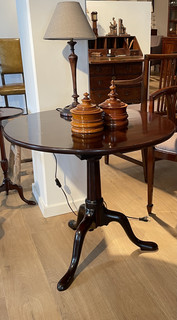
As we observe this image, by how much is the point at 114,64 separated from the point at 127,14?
1.30m

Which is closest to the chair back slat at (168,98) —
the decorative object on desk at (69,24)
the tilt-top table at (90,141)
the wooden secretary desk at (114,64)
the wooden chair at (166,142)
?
the wooden chair at (166,142)

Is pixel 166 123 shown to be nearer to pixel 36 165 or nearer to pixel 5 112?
pixel 36 165

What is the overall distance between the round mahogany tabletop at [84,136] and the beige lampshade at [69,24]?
0.38 metres

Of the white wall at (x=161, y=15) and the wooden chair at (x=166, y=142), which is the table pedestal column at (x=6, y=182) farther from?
the white wall at (x=161, y=15)

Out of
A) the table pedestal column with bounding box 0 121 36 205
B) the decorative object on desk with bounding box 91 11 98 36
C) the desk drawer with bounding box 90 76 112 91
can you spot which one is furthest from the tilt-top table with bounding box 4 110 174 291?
the decorative object on desk with bounding box 91 11 98 36

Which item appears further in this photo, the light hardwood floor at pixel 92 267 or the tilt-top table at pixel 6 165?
the tilt-top table at pixel 6 165

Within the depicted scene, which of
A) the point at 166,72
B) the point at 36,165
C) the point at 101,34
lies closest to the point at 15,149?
the point at 36,165

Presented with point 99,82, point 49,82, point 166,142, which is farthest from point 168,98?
point 99,82

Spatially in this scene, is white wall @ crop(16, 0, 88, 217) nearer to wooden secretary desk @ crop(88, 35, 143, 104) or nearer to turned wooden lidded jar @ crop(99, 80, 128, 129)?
turned wooden lidded jar @ crop(99, 80, 128, 129)

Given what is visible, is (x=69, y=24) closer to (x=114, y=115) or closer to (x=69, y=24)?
(x=69, y=24)

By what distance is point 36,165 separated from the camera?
2.06 m

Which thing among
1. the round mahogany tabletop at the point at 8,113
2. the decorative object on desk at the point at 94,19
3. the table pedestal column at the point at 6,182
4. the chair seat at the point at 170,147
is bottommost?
the table pedestal column at the point at 6,182

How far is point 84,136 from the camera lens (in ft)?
3.97

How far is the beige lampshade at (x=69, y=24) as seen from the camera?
1.38 m
